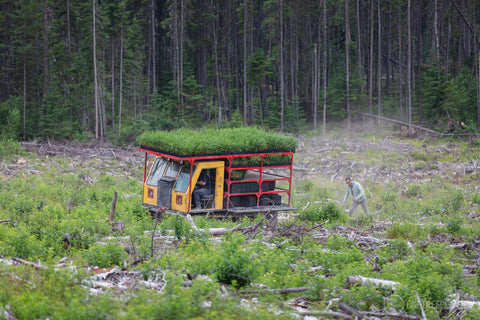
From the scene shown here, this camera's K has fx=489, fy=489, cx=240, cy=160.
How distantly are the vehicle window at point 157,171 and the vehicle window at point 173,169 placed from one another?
248 mm

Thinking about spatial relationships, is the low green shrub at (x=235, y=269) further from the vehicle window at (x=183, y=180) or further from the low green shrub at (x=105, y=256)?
the vehicle window at (x=183, y=180)

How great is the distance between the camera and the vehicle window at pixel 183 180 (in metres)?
15.0

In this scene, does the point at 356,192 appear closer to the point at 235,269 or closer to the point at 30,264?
the point at 235,269

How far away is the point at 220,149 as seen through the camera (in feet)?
49.6

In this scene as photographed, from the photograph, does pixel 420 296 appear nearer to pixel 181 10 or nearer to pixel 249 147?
pixel 249 147

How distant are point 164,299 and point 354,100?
40349mm

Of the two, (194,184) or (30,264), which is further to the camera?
(194,184)

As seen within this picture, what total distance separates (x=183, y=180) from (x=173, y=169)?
1.96 ft

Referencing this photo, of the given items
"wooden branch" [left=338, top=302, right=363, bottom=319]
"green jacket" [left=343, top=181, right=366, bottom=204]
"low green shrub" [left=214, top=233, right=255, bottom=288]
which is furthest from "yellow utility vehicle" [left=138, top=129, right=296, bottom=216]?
"wooden branch" [left=338, top=302, right=363, bottom=319]

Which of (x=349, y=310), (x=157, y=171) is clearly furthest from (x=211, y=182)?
(x=349, y=310)

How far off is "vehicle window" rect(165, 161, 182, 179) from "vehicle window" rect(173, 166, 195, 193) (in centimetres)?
19

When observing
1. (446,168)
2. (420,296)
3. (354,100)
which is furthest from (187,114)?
(420,296)

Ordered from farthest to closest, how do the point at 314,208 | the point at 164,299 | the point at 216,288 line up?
the point at 314,208 → the point at 216,288 → the point at 164,299

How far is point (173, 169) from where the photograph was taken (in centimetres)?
1543
